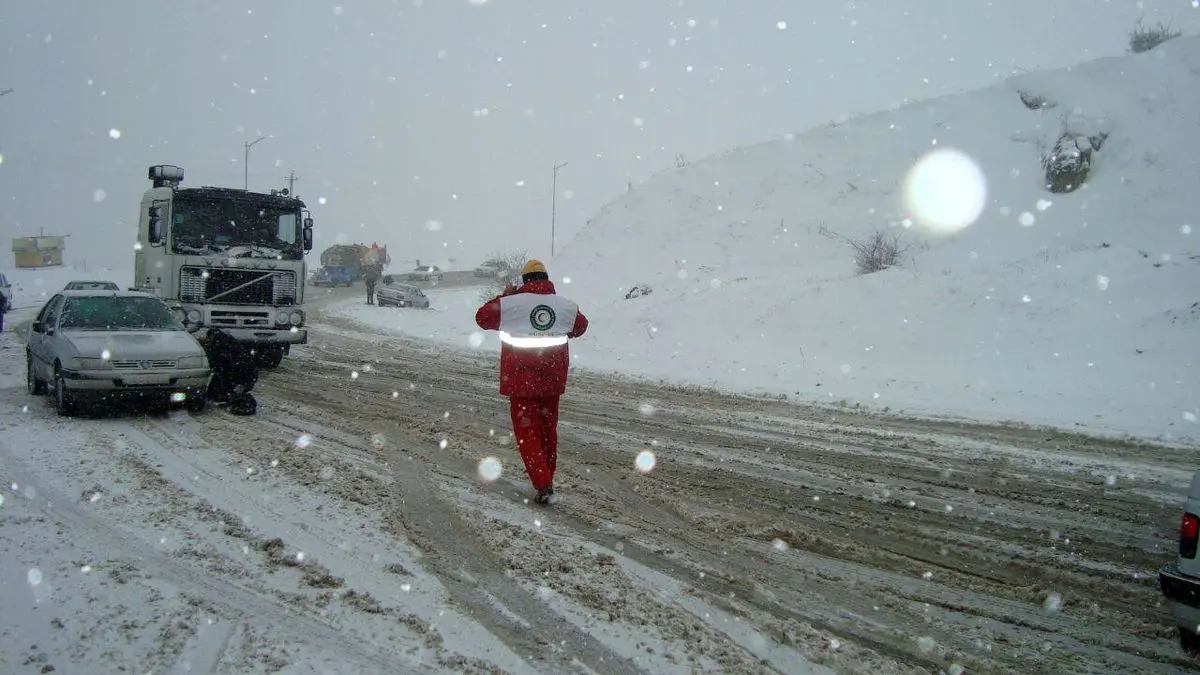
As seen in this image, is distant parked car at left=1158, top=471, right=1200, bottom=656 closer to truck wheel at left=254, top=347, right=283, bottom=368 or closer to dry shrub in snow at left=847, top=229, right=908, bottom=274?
truck wheel at left=254, top=347, right=283, bottom=368

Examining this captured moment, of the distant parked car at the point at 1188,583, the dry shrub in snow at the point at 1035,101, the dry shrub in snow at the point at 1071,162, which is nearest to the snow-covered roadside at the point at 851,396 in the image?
the distant parked car at the point at 1188,583

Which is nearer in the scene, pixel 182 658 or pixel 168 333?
pixel 182 658

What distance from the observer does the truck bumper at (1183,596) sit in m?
3.26

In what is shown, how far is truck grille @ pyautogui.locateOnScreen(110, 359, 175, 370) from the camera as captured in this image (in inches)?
340

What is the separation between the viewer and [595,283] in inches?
1259

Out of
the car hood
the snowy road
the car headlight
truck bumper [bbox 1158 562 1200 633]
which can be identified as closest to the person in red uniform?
the snowy road

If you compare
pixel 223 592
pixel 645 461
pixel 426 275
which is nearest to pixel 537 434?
pixel 645 461

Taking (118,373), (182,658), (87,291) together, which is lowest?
(182,658)

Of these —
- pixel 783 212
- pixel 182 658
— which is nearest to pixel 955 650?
pixel 182 658

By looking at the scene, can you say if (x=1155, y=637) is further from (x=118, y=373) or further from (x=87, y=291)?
(x=87, y=291)

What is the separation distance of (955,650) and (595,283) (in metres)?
28.6

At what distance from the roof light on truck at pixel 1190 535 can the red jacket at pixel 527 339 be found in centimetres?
385

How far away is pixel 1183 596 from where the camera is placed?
3.31m

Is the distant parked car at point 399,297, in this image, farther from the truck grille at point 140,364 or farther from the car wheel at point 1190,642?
the car wheel at point 1190,642
